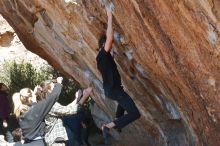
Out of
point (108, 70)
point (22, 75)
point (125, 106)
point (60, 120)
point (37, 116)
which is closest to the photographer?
point (108, 70)

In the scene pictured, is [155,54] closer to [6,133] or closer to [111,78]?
[111,78]

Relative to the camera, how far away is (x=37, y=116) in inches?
331

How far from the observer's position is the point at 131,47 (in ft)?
25.0

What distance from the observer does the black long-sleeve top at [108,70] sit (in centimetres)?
669

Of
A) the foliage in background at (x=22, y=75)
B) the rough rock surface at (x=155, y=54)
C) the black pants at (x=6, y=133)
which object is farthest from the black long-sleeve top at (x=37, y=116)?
the foliage in background at (x=22, y=75)

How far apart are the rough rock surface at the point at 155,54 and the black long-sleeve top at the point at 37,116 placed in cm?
105

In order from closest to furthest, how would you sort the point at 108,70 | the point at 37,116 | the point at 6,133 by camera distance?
the point at 108,70 < the point at 37,116 < the point at 6,133

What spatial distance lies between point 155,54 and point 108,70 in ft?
2.29

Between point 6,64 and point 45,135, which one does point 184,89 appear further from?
point 6,64

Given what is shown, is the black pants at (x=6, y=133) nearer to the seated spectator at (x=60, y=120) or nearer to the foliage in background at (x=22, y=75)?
the seated spectator at (x=60, y=120)

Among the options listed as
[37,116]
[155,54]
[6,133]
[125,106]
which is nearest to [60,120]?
[37,116]

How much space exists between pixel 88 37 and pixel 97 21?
0.69m

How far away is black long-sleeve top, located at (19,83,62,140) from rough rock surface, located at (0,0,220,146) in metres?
1.05

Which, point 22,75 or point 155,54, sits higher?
point 22,75
